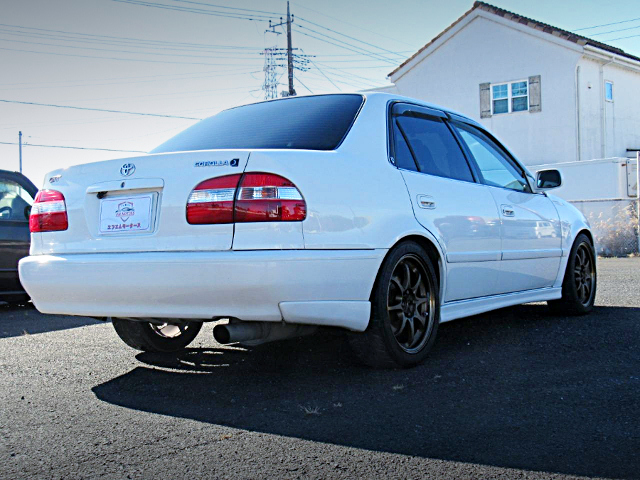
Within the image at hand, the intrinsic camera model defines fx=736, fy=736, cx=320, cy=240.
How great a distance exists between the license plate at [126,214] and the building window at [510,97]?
22635mm

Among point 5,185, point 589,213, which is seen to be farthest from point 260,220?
point 589,213

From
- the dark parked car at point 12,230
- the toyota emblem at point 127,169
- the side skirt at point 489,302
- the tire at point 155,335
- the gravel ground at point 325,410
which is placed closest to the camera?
the gravel ground at point 325,410

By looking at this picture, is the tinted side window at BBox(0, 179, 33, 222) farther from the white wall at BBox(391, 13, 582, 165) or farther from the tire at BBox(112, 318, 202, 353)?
the white wall at BBox(391, 13, 582, 165)

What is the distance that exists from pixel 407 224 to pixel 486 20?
77.7 ft

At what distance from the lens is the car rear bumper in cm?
346

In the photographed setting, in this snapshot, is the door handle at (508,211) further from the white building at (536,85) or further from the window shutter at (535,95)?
the window shutter at (535,95)

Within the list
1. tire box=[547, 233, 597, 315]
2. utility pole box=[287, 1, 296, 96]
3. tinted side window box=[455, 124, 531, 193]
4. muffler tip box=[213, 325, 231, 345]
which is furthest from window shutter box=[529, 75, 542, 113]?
muffler tip box=[213, 325, 231, 345]

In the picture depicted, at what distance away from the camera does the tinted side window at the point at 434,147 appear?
15.0ft

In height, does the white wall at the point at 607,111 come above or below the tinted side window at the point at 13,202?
above

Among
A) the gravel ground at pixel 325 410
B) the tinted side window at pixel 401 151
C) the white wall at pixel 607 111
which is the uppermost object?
the white wall at pixel 607 111

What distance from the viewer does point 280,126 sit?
4.24 meters

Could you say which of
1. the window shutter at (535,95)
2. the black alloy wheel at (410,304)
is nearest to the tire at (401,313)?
the black alloy wheel at (410,304)

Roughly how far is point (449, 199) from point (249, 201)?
5.06 ft

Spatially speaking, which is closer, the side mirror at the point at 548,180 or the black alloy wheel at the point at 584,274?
the side mirror at the point at 548,180
